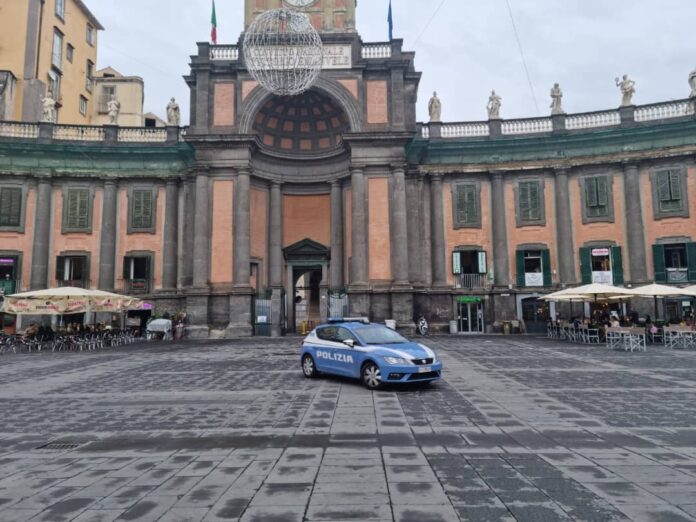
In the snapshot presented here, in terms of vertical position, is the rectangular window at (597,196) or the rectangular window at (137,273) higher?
the rectangular window at (597,196)

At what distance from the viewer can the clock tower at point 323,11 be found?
31.1 meters

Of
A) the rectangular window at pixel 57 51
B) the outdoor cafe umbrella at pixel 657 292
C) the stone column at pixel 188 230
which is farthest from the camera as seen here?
the rectangular window at pixel 57 51

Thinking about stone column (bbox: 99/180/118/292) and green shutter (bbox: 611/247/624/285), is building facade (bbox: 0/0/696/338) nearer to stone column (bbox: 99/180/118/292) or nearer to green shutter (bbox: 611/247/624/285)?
Answer: stone column (bbox: 99/180/118/292)

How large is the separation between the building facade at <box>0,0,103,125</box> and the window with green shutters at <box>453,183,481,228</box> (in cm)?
3028

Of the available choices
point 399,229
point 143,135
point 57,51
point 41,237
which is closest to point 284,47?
point 399,229

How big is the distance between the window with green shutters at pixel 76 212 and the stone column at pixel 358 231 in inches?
664

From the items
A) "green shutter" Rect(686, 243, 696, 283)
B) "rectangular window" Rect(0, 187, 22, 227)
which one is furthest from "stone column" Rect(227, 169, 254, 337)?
"green shutter" Rect(686, 243, 696, 283)

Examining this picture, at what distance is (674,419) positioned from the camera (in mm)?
7668

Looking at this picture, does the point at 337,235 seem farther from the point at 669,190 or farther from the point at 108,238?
the point at 669,190

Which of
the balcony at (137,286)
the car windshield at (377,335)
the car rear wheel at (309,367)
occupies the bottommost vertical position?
the car rear wheel at (309,367)

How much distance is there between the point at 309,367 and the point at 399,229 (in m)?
17.2

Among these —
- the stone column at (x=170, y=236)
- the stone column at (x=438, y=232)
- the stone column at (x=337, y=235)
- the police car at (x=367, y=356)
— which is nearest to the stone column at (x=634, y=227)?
the stone column at (x=438, y=232)

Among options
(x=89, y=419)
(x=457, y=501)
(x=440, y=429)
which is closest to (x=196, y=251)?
(x=89, y=419)

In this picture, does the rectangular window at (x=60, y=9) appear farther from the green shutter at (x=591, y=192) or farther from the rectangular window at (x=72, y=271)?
the green shutter at (x=591, y=192)
